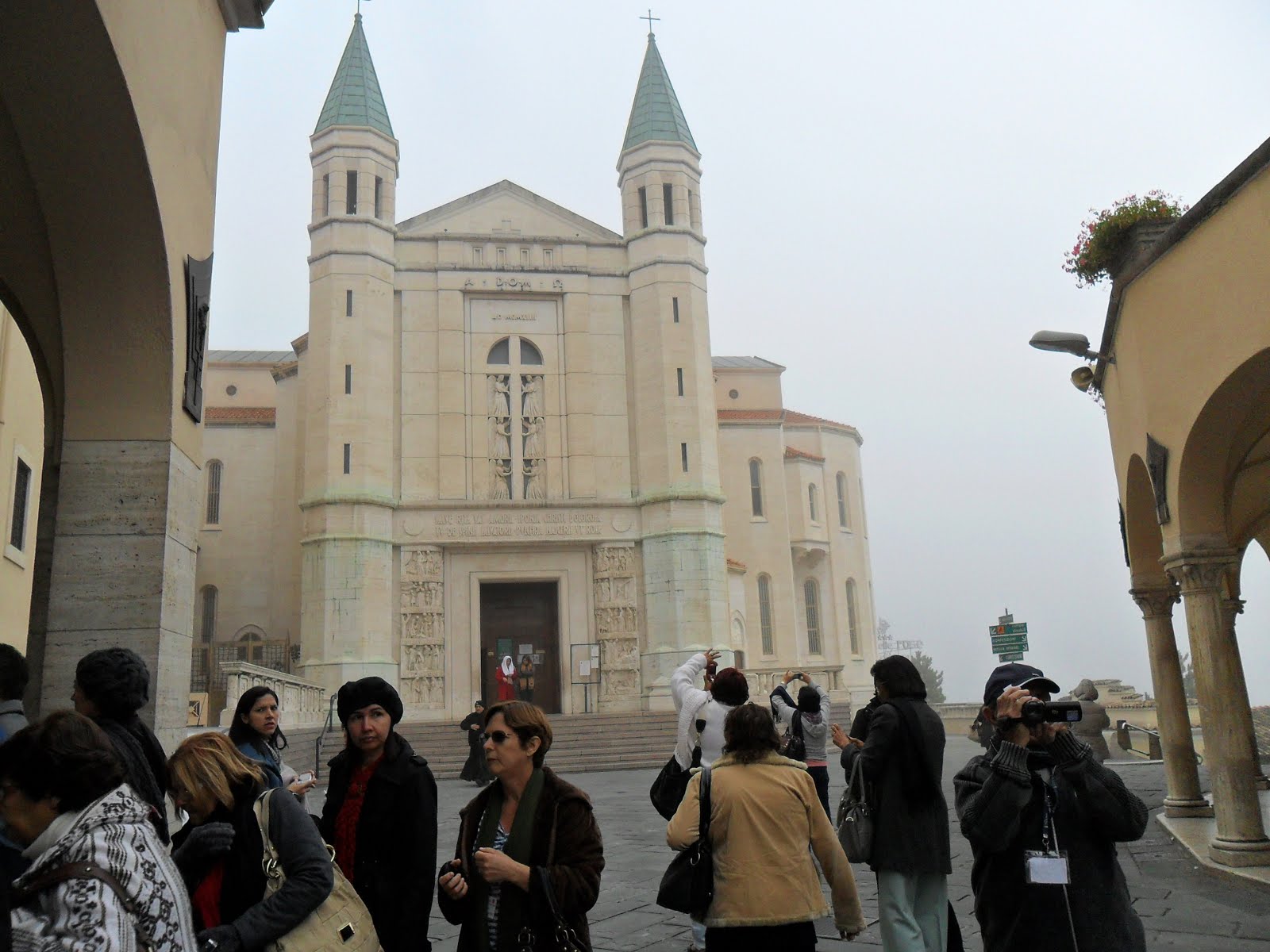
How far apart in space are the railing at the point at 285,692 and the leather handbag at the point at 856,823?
591 inches

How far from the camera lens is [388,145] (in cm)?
2909

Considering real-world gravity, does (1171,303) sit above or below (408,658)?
above

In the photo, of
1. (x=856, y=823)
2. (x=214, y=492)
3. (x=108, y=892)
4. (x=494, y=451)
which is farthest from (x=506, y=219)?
(x=108, y=892)

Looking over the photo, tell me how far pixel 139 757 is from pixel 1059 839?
3396 millimetres

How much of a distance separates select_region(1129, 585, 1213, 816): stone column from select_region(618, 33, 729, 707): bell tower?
15958 millimetres

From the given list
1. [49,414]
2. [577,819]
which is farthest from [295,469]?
[577,819]

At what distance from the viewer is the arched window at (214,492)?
32.8m

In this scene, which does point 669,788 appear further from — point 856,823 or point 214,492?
point 214,492

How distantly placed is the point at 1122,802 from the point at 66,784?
320 cm

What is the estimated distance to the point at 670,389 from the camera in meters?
28.8

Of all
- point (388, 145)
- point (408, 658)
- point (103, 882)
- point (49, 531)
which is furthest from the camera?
point (388, 145)

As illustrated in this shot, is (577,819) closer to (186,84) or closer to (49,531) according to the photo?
(49,531)

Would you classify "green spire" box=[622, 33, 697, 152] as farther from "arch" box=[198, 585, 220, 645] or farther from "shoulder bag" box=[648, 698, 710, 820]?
"shoulder bag" box=[648, 698, 710, 820]

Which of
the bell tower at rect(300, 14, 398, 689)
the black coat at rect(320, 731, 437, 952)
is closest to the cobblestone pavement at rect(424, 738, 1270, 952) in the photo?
the black coat at rect(320, 731, 437, 952)
